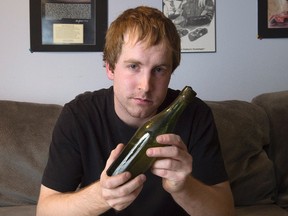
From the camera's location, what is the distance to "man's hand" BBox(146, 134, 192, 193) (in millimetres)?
785

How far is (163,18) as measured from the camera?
108 cm

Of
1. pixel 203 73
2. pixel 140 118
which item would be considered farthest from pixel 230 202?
pixel 203 73

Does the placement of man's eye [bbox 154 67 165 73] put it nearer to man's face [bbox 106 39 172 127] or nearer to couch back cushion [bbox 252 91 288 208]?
man's face [bbox 106 39 172 127]

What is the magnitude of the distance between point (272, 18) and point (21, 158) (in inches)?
56.4

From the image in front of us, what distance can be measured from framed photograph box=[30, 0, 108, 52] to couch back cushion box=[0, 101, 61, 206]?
0.45 metres

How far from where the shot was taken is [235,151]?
167 cm

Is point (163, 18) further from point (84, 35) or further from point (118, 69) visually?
point (84, 35)

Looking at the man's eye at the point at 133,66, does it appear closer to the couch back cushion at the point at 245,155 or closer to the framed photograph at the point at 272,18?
the couch back cushion at the point at 245,155

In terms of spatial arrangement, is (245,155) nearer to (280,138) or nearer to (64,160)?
(280,138)

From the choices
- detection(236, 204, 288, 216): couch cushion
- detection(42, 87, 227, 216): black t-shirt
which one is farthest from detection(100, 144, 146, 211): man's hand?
detection(236, 204, 288, 216): couch cushion

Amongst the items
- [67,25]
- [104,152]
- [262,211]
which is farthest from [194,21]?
[104,152]

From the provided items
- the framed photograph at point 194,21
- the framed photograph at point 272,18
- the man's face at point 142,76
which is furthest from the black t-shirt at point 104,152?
the framed photograph at point 272,18

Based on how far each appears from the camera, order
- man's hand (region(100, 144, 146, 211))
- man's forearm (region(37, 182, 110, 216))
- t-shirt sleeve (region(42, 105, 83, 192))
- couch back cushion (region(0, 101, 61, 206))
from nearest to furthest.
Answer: man's hand (region(100, 144, 146, 211)) < man's forearm (region(37, 182, 110, 216)) < t-shirt sleeve (region(42, 105, 83, 192)) < couch back cushion (region(0, 101, 61, 206))

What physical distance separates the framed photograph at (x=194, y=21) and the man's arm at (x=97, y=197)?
→ 116cm
